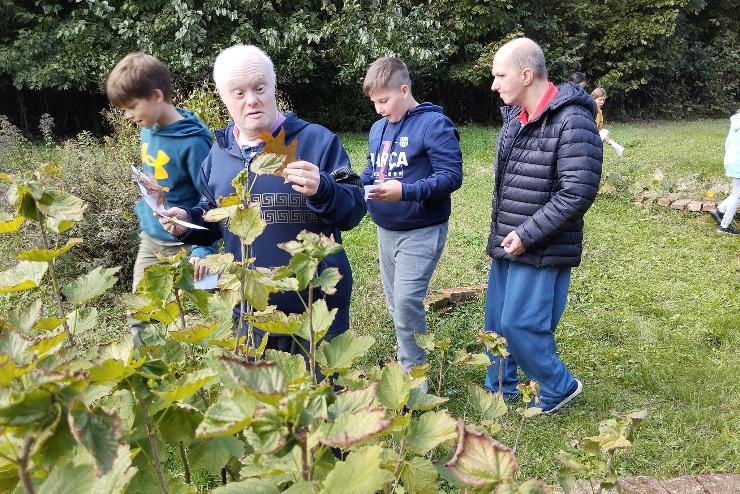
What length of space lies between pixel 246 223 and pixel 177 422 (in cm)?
30

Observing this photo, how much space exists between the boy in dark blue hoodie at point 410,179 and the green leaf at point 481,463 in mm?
2138

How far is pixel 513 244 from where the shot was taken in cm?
252

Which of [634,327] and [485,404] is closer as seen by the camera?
[485,404]

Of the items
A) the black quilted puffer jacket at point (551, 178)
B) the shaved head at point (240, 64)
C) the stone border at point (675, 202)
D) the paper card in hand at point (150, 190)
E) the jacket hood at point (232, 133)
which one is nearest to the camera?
the paper card in hand at point (150, 190)

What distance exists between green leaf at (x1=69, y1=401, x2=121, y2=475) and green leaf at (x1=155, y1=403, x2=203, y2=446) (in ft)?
0.84

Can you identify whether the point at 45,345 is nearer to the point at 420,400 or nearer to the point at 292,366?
the point at 292,366

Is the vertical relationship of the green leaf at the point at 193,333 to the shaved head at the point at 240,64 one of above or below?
below

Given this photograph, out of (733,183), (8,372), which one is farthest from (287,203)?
(733,183)

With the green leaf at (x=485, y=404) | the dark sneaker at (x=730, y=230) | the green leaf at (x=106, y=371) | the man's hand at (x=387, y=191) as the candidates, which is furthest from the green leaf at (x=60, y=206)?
the dark sneaker at (x=730, y=230)

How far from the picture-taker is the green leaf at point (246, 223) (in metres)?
0.84

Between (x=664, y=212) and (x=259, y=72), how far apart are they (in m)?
6.46

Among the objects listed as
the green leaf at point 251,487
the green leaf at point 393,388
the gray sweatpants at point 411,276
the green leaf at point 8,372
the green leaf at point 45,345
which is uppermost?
the green leaf at point 8,372

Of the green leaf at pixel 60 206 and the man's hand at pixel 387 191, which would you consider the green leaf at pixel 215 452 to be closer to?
the green leaf at pixel 60 206

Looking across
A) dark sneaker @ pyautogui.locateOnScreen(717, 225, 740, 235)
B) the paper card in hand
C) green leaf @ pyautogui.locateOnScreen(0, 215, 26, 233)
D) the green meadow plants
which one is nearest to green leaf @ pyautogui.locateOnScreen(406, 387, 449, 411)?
the green meadow plants
